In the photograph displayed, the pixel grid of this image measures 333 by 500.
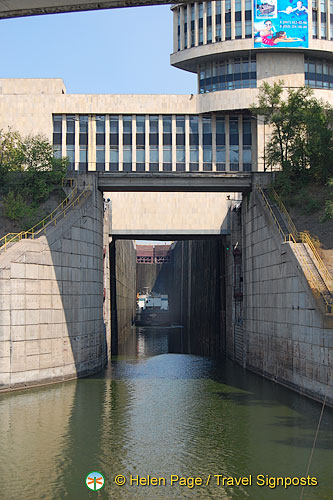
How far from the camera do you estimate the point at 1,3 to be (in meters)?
17.2

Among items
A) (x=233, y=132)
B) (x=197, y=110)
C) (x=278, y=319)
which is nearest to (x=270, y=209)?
(x=278, y=319)

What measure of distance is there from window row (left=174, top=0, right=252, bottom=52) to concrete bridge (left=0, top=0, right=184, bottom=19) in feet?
193

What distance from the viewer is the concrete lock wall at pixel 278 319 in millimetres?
31984

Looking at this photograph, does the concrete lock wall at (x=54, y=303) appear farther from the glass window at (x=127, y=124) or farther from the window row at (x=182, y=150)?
the glass window at (x=127, y=124)

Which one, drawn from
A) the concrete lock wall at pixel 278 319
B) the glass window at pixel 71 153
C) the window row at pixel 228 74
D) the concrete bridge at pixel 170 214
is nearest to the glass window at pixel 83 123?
the glass window at pixel 71 153

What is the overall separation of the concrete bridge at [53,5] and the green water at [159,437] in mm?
16144

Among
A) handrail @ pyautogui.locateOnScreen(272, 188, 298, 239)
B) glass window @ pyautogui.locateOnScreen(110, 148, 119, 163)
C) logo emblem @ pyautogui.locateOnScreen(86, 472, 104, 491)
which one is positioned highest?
glass window @ pyautogui.locateOnScreen(110, 148, 119, 163)

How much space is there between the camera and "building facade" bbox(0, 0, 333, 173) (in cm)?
7081

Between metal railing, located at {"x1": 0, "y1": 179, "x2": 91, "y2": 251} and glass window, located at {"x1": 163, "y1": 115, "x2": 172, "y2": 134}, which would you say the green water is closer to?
metal railing, located at {"x1": 0, "y1": 179, "x2": 91, "y2": 251}

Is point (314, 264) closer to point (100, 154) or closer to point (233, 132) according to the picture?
point (233, 132)

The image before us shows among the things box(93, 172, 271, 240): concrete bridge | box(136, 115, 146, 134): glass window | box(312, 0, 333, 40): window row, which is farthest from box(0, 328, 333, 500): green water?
box(312, 0, 333, 40): window row

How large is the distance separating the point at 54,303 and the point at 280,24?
50727 mm

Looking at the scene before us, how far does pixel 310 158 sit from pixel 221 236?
13522 mm

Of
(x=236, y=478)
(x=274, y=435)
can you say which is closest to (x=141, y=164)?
(x=274, y=435)
